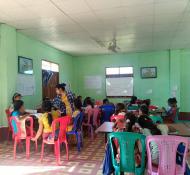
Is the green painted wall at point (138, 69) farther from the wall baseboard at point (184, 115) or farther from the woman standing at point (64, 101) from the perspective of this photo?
the woman standing at point (64, 101)

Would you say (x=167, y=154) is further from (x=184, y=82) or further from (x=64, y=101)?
(x=184, y=82)

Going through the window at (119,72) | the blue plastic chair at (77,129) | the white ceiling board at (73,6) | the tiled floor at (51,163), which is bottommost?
the tiled floor at (51,163)

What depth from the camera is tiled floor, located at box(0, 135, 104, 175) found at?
3.29 meters

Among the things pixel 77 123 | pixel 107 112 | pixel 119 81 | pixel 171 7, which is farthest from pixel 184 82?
pixel 77 123

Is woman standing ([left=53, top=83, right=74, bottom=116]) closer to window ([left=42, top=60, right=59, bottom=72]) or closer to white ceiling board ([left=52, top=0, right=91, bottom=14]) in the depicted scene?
white ceiling board ([left=52, top=0, right=91, bottom=14])

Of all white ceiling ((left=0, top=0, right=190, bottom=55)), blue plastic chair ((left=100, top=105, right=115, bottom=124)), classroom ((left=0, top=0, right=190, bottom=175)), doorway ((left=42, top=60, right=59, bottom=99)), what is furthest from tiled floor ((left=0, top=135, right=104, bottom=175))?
doorway ((left=42, top=60, right=59, bottom=99))

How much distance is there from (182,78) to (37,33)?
5994mm

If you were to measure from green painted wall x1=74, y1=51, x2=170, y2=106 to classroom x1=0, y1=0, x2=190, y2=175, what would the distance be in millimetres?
41

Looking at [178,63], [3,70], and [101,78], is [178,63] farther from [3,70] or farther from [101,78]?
[3,70]

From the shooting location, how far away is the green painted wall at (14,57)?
515 centimetres

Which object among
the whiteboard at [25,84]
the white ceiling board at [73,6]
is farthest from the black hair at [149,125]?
the whiteboard at [25,84]

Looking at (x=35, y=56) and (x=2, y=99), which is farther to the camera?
(x=35, y=56)

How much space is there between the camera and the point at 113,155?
248 centimetres

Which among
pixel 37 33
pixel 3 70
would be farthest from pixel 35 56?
pixel 3 70
